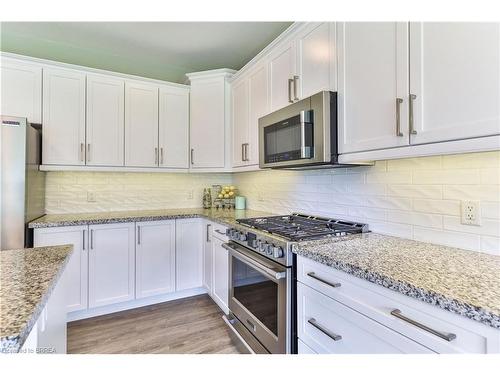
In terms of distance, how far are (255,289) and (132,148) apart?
1.96 metres

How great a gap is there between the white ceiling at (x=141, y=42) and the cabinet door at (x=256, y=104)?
440mm

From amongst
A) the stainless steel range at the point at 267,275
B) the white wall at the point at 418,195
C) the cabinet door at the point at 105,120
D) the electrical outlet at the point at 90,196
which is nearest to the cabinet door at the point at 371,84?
the white wall at the point at 418,195

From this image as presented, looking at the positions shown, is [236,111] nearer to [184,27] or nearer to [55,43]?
[184,27]

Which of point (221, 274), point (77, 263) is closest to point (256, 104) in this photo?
point (221, 274)

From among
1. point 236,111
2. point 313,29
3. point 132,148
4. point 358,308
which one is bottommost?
point 358,308

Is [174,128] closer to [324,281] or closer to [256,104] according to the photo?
[256,104]

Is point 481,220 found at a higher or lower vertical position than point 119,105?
lower

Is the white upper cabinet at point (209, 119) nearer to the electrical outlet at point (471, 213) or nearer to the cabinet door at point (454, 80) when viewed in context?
the cabinet door at point (454, 80)

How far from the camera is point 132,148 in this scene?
2836 millimetres

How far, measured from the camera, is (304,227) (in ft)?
6.10

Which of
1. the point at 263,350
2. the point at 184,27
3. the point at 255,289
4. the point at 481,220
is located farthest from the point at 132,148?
the point at 481,220

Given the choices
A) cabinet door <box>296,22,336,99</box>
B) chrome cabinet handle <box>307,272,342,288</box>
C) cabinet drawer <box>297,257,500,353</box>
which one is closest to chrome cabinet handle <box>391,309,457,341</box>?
cabinet drawer <box>297,257,500,353</box>

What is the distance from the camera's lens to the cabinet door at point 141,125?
2.81 meters
